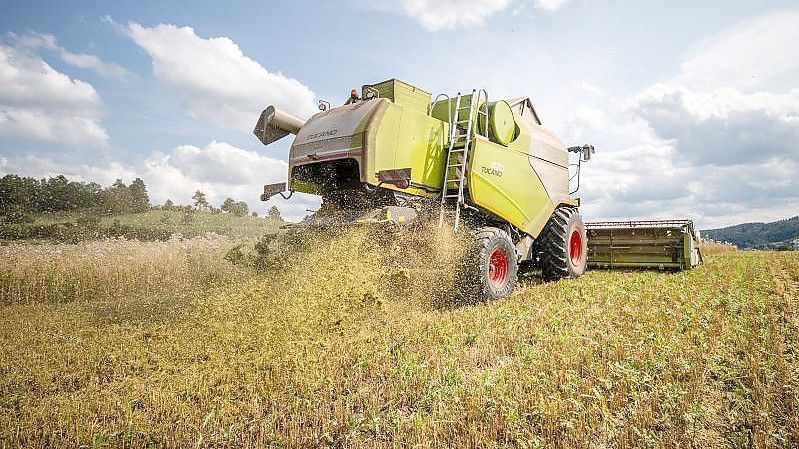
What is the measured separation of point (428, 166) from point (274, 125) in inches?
92.6

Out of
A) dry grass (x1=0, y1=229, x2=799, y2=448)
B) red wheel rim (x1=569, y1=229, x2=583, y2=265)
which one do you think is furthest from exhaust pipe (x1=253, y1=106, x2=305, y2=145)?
red wheel rim (x1=569, y1=229, x2=583, y2=265)

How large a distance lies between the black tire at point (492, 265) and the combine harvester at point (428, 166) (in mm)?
14

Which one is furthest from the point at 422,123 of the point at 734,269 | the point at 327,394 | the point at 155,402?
the point at 734,269

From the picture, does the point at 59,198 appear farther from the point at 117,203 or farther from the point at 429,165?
the point at 429,165

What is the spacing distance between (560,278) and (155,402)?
6.69 metres

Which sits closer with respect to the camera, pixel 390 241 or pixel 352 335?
pixel 352 335

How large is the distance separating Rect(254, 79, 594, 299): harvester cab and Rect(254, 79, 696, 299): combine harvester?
0.01 meters

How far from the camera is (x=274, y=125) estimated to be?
673 centimetres

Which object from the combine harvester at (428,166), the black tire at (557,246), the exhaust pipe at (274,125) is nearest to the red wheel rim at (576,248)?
the black tire at (557,246)

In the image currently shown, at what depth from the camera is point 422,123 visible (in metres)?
6.05

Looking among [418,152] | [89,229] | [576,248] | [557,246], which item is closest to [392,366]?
[418,152]

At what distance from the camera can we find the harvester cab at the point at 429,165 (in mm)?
5562

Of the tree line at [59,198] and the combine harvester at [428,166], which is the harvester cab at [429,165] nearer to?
the combine harvester at [428,166]

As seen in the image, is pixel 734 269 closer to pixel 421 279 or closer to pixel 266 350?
pixel 421 279
